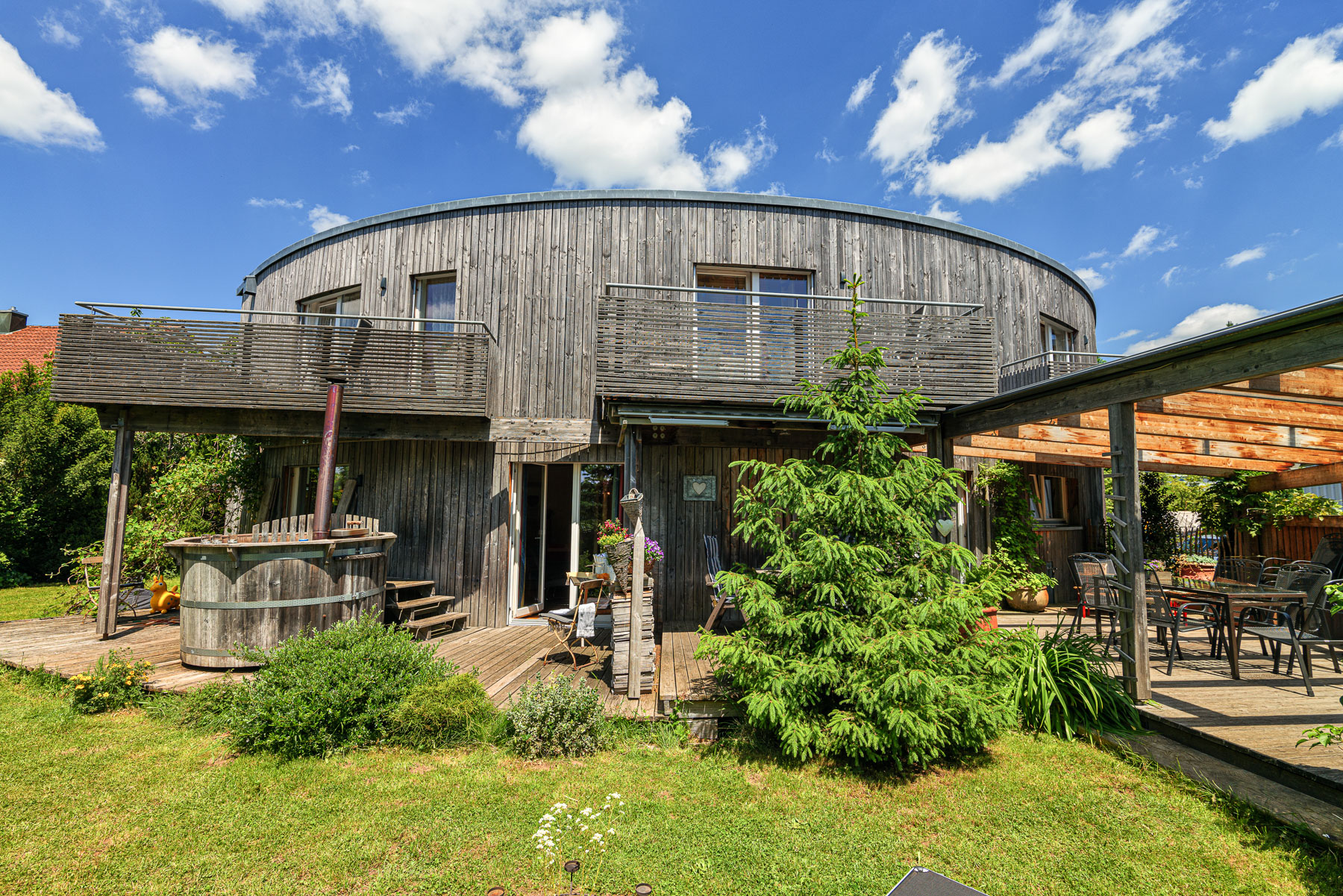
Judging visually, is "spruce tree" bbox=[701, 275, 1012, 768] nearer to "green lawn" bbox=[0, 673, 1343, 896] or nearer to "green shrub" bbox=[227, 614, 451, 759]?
"green lawn" bbox=[0, 673, 1343, 896]

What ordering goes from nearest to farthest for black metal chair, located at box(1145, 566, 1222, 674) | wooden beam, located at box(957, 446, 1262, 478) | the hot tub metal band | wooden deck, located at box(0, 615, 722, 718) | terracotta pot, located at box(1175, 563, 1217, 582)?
wooden deck, located at box(0, 615, 722, 718), black metal chair, located at box(1145, 566, 1222, 674), the hot tub metal band, wooden beam, located at box(957, 446, 1262, 478), terracotta pot, located at box(1175, 563, 1217, 582)

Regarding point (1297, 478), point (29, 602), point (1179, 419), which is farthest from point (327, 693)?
point (1297, 478)

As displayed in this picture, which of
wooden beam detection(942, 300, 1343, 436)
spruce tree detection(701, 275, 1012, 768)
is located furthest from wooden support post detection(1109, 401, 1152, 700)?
spruce tree detection(701, 275, 1012, 768)

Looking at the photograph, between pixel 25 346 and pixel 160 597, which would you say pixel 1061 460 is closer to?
pixel 160 597

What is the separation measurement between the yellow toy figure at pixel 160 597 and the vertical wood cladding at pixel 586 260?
541 cm

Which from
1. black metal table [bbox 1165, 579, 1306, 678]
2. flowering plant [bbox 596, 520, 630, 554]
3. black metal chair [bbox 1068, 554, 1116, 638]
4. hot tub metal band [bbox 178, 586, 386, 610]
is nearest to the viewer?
black metal table [bbox 1165, 579, 1306, 678]

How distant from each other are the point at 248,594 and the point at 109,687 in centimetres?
124

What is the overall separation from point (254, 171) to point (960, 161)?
62.9 ft

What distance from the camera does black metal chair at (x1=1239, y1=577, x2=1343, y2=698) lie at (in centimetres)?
490

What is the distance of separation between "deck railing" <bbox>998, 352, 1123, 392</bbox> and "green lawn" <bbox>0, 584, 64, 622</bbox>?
1562cm

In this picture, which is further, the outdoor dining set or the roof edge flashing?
the roof edge flashing

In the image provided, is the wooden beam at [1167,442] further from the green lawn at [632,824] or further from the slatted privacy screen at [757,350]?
the green lawn at [632,824]

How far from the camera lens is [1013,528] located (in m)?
9.62

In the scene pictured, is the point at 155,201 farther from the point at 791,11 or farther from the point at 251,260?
the point at 791,11
